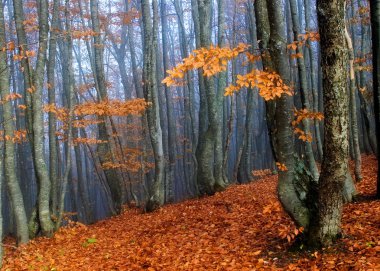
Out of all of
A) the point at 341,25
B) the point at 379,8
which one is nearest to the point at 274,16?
the point at 341,25

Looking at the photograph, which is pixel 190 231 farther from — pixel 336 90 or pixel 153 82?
pixel 153 82

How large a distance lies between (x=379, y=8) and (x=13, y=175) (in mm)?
8836

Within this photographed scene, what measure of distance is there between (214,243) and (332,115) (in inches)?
135

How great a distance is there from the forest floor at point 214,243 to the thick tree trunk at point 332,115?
528 millimetres

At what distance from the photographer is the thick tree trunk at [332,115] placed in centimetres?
439

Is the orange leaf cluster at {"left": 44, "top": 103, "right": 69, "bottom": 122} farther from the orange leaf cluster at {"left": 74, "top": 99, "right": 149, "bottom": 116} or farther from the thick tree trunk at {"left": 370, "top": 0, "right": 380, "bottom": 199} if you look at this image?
the thick tree trunk at {"left": 370, "top": 0, "right": 380, "bottom": 199}

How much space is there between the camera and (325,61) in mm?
4520

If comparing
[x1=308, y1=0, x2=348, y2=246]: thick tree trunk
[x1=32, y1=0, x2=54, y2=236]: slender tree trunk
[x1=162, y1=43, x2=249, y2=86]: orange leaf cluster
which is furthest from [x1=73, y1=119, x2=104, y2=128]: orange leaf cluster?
[x1=308, y1=0, x2=348, y2=246]: thick tree trunk

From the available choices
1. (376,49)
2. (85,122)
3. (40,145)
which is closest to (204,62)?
(376,49)

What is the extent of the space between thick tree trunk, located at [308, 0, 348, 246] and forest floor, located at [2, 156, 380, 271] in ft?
1.73

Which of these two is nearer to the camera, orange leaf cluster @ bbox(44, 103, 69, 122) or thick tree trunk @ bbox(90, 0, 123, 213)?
orange leaf cluster @ bbox(44, 103, 69, 122)

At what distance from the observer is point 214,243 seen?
6.69 m

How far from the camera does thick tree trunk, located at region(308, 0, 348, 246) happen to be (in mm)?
4395

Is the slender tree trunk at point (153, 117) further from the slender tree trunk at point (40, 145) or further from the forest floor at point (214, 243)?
the slender tree trunk at point (40, 145)
